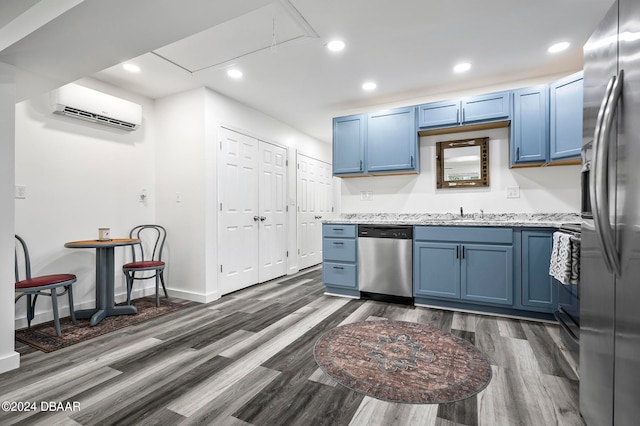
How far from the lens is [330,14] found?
2.28 meters

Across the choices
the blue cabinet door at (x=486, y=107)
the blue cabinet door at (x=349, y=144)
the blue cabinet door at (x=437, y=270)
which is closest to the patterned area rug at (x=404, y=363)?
the blue cabinet door at (x=437, y=270)

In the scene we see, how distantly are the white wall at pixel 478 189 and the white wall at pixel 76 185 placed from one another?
2.73 meters

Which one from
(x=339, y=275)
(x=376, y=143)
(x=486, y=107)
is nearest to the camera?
(x=486, y=107)

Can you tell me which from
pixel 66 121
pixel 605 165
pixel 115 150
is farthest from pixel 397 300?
pixel 66 121

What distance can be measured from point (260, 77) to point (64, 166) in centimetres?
221

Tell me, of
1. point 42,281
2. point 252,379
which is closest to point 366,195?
point 252,379

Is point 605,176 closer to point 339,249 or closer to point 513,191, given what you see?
point 513,191

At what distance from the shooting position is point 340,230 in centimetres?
369

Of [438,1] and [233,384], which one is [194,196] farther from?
[438,1]

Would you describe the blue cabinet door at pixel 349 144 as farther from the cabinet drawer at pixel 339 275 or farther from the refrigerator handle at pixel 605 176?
the refrigerator handle at pixel 605 176

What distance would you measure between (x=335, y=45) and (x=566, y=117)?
2286 millimetres

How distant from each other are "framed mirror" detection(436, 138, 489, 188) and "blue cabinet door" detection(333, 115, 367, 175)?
95cm

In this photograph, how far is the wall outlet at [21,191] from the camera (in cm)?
274

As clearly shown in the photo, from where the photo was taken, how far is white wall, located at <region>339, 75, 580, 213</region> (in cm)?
319
